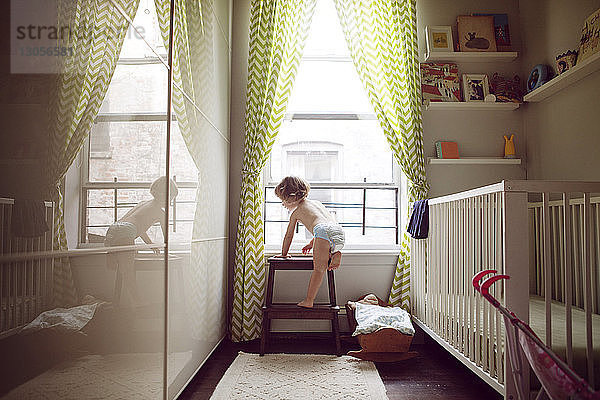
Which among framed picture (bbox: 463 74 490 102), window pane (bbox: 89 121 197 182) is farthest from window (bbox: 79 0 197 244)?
framed picture (bbox: 463 74 490 102)

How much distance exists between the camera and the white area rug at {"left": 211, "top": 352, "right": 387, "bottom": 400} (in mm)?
2273

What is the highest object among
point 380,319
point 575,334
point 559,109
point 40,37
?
point 559,109

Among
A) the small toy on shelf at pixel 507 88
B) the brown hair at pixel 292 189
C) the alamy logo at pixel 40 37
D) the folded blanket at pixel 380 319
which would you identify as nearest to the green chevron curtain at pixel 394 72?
the folded blanket at pixel 380 319

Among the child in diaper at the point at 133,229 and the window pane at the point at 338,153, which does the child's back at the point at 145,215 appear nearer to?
the child in diaper at the point at 133,229

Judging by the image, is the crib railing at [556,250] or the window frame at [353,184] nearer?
the crib railing at [556,250]

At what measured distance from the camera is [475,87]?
140 inches

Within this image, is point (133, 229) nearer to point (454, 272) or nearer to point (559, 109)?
point (454, 272)

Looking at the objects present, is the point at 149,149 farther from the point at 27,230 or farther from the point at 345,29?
the point at 345,29

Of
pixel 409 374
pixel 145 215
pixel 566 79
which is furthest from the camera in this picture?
pixel 566 79

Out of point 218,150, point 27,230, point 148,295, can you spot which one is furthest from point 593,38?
point 27,230

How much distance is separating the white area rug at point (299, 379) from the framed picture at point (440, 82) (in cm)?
185

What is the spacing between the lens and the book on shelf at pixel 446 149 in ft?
11.5

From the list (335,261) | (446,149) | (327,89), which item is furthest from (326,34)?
(335,261)

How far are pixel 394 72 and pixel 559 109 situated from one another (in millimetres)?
1053
